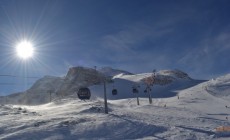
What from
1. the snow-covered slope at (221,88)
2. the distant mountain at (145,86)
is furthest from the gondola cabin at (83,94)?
the distant mountain at (145,86)

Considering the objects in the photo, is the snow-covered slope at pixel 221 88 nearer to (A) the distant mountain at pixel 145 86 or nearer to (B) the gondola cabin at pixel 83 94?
(A) the distant mountain at pixel 145 86

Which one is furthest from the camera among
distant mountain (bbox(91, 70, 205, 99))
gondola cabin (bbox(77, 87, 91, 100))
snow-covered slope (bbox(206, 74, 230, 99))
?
distant mountain (bbox(91, 70, 205, 99))

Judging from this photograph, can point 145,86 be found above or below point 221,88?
above

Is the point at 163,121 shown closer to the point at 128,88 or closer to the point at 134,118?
the point at 134,118

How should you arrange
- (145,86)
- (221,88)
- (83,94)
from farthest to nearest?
(145,86)
(221,88)
(83,94)

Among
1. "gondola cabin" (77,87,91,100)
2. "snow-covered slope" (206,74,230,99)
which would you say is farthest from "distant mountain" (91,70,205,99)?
"gondola cabin" (77,87,91,100)

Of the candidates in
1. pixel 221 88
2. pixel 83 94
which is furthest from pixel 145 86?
pixel 83 94

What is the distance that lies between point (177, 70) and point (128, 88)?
65.4 metres

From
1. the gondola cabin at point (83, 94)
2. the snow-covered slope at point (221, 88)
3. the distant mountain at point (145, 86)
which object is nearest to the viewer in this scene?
the gondola cabin at point (83, 94)

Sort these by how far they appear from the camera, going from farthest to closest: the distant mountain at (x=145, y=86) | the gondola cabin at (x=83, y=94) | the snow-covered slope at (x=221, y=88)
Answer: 1. the distant mountain at (x=145, y=86)
2. the snow-covered slope at (x=221, y=88)
3. the gondola cabin at (x=83, y=94)

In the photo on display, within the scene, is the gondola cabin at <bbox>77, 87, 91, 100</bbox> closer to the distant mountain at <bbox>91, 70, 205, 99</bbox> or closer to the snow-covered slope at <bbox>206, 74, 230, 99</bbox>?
the snow-covered slope at <bbox>206, 74, 230, 99</bbox>

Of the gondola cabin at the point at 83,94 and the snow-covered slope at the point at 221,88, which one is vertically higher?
the snow-covered slope at the point at 221,88

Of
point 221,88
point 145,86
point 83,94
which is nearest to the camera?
point 83,94

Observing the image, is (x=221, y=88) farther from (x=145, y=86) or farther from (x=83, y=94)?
(x=83, y=94)
